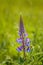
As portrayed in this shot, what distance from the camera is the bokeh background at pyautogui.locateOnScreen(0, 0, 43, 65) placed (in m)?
3.06

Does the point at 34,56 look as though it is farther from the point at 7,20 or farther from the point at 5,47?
the point at 7,20

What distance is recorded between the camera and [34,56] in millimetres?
2904

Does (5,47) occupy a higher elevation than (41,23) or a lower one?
lower

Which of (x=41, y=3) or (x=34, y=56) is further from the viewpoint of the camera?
(x=41, y=3)

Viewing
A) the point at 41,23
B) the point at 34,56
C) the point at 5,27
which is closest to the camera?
the point at 34,56

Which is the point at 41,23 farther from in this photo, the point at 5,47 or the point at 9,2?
the point at 9,2

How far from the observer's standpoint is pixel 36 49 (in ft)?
10.0

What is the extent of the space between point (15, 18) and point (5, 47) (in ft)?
6.38

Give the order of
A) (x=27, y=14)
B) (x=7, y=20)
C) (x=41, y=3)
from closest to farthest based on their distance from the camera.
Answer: (x=7, y=20)
(x=27, y=14)
(x=41, y=3)

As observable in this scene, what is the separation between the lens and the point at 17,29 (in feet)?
Answer: 16.0

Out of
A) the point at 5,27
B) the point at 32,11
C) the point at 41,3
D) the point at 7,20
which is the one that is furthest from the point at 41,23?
the point at 41,3

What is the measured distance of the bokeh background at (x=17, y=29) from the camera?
306 centimetres

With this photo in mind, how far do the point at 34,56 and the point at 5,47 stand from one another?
124 cm

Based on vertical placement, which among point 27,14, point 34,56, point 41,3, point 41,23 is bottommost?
point 34,56
